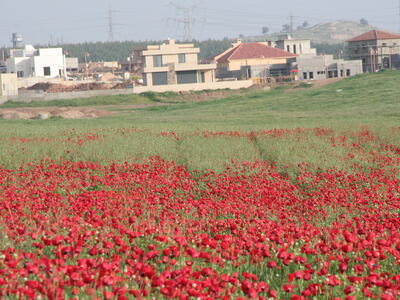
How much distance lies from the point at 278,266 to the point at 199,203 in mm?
3078

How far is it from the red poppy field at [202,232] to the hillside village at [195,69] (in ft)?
226

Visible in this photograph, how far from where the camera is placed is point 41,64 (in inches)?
4771

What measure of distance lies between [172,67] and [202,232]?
287 feet

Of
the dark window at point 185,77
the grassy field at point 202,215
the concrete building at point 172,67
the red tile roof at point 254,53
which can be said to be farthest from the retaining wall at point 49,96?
the grassy field at point 202,215

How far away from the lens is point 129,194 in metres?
11.7

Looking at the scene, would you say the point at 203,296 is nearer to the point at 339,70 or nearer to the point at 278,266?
the point at 278,266

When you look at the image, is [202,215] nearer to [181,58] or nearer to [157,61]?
[157,61]

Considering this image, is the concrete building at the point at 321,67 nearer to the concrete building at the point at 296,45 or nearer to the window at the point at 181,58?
the window at the point at 181,58

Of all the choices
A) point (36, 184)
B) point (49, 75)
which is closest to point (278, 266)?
point (36, 184)

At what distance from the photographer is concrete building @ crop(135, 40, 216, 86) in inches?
3735

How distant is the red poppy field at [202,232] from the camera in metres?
5.70

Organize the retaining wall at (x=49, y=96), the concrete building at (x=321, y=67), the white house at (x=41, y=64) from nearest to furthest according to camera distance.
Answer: the retaining wall at (x=49, y=96), the concrete building at (x=321, y=67), the white house at (x=41, y=64)

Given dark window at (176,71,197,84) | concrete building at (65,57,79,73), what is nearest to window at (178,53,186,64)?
dark window at (176,71,197,84)

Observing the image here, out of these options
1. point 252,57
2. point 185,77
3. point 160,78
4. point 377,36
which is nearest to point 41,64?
point 160,78
